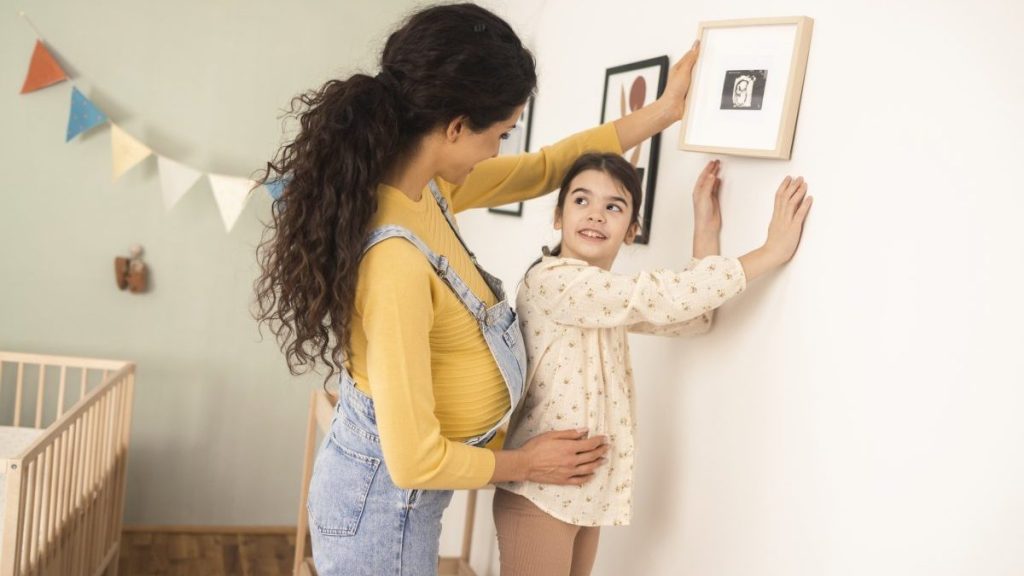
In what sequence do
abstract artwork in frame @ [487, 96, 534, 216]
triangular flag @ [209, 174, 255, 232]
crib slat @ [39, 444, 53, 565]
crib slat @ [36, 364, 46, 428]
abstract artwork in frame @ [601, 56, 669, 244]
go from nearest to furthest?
1. abstract artwork in frame @ [601, 56, 669, 244]
2. crib slat @ [39, 444, 53, 565]
3. abstract artwork in frame @ [487, 96, 534, 216]
4. crib slat @ [36, 364, 46, 428]
5. triangular flag @ [209, 174, 255, 232]

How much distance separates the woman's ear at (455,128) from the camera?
118 cm

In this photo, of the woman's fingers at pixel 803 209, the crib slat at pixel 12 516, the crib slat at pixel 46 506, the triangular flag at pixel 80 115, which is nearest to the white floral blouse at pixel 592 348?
the woman's fingers at pixel 803 209

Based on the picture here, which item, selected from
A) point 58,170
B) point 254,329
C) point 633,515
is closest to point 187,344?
point 254,329

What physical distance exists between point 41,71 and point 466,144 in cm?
223

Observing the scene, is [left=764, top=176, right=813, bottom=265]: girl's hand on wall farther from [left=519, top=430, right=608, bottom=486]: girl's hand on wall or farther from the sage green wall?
the sage green wall

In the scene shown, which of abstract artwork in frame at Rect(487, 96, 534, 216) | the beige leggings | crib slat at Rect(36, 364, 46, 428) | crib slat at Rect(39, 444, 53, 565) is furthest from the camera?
crib slat at Rect(36, 364, 46, 428)

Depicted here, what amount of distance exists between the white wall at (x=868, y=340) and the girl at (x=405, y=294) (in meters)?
0.26

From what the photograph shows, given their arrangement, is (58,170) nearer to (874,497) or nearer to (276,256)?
(276,256)

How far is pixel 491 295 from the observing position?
53.1 inches

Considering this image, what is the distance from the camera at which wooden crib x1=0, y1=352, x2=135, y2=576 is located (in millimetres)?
1886

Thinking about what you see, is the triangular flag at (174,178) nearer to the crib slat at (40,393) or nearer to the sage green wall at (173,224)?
the sage green wall at (173,224)

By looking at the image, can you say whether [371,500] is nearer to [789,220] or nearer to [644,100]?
[789,220]

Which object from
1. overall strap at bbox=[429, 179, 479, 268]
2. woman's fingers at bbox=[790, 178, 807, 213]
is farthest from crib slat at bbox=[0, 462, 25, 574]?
woman's fingers at bbox=[790, 178, 807, 213]

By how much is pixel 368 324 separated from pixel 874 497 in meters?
0.64
